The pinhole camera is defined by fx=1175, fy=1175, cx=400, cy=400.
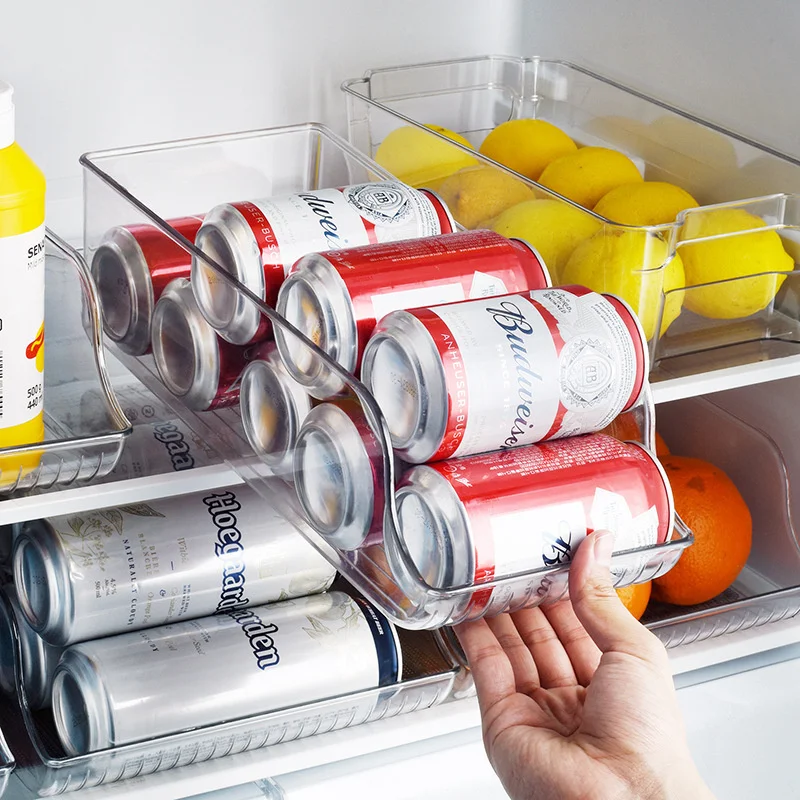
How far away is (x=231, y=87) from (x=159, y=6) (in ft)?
0.36

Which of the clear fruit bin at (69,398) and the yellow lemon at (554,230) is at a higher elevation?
the yellow lemon at (554,230)

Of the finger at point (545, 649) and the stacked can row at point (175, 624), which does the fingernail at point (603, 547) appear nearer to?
the finger at point (545, 649)

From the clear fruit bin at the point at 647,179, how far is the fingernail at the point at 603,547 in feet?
0.85

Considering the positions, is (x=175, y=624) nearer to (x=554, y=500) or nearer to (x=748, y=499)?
(x=554, y=500)

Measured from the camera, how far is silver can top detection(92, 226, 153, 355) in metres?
0.89

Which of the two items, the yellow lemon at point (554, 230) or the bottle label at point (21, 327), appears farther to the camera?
the yellow lemon at point (554, 230)

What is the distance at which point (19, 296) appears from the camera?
77cm

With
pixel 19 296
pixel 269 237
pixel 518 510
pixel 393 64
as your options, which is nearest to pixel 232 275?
pixel 269 237

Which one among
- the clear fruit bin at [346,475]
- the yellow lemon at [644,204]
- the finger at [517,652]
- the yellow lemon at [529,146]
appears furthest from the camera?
the yellow lemon at [529,146]

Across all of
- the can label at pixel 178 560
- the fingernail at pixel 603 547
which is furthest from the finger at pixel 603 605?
the can label at pixel 178 560

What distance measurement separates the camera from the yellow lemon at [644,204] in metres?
1.00

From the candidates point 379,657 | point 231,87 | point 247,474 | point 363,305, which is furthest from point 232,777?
point 231,87

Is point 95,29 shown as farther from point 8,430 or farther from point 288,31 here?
point 8,430

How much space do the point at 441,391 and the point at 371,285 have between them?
0.32 ft
